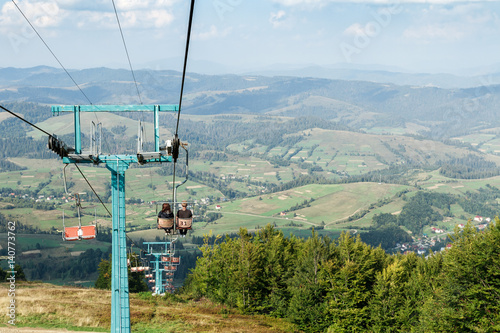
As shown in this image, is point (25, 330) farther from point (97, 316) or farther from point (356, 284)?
point (356, 284)

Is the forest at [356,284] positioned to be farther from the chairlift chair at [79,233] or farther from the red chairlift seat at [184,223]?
the chairlift chair at [79,233]

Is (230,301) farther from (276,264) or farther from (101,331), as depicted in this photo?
(101,331)

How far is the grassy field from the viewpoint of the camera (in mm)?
38969

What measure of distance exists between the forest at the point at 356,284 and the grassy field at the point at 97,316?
A: 20.1 feet

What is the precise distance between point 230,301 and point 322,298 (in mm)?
15248

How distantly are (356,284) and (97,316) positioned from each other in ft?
93.9

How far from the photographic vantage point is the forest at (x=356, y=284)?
39375mm

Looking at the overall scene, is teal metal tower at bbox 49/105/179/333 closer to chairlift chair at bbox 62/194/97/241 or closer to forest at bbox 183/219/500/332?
chairlift chair at bbox 62/194/97/241

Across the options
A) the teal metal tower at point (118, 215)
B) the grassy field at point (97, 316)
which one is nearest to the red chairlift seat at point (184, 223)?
the teal metal tower at point (118, 215)

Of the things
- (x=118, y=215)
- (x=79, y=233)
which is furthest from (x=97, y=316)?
(x=118, y=215)

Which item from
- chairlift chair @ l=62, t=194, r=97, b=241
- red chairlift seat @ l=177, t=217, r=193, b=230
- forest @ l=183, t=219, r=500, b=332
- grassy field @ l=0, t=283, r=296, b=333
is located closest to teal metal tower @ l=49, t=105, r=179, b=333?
chairlift chair @ l=62, t=194, r=97, b=241

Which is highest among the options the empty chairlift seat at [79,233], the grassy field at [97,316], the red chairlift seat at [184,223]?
the red chairlift seat at [184,223]

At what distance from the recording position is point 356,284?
5353 centimetres

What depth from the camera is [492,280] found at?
39250mm
